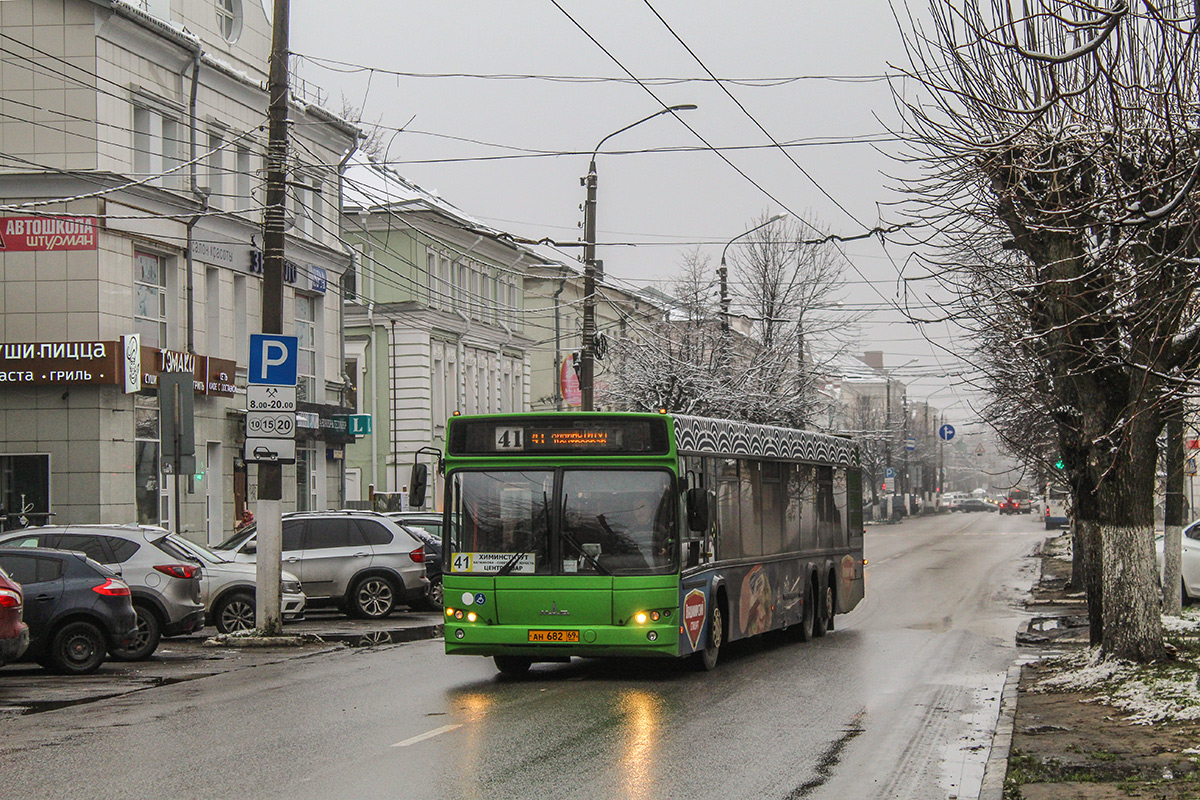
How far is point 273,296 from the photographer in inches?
778

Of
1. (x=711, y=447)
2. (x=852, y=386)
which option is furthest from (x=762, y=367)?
(x=852, y=386)

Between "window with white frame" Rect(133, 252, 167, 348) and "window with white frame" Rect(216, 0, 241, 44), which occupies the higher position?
"window with white frame" Rect(216, 0, 241, 44)

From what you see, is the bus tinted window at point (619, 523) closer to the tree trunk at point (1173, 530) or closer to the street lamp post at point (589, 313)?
the tree trunk at point (1173, 530)

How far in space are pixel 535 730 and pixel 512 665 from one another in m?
4.89

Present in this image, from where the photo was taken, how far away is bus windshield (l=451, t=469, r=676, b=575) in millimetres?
14781

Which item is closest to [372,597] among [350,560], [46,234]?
[350,560]

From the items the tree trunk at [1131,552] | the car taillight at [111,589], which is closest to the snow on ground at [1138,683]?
the tree trunk at [1131,552]

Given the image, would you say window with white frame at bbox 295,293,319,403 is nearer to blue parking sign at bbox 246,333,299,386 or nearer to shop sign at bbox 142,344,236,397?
shop sign at bbox 142,344,236,397

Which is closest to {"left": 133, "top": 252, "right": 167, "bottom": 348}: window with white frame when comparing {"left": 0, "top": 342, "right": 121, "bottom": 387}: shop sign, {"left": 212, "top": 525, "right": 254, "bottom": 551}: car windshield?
{"left": 0, "top": 342, "right": 121, "bottom": 387}: shop sign

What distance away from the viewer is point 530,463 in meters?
15.2

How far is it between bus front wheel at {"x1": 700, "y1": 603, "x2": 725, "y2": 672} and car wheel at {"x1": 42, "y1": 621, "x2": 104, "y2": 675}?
647 cm

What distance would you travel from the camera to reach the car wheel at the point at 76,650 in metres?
16.3

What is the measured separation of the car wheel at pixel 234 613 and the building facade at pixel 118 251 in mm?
5524

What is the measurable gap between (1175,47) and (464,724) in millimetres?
7879
